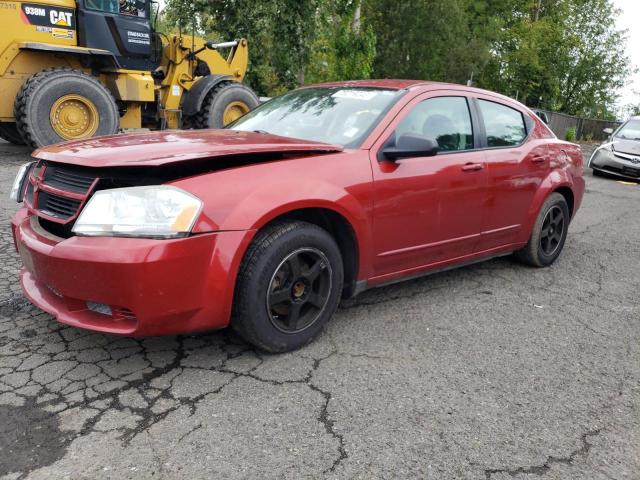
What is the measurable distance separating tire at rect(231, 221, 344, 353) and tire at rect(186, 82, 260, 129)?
6.84 meters

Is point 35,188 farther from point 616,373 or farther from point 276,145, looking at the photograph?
point 616,373

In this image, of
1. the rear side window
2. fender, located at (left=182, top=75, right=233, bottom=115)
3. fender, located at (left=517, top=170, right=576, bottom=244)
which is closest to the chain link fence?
fender, located at (left=182, top=75, right=233, bottom=115)

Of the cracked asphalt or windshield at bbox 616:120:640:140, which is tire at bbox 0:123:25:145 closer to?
the cracked asphalt

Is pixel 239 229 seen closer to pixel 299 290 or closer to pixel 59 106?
pixel 299 290

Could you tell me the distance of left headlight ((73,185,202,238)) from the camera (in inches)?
100

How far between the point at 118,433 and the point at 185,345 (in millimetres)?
851

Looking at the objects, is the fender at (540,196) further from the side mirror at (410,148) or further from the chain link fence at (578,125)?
the chain link fence at (578,125)

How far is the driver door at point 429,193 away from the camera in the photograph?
11.4 ft

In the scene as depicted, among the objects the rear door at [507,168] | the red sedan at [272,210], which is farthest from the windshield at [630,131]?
the red sedan at [272,210]

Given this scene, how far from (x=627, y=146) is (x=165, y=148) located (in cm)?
1215

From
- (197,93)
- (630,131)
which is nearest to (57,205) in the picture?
(197,93)

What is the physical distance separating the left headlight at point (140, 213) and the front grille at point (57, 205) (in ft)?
0.59

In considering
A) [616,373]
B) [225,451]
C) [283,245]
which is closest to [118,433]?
[225,451]

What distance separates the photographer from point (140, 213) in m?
2.57
